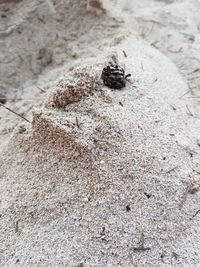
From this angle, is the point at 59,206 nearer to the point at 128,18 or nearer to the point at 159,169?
the point at 159,169

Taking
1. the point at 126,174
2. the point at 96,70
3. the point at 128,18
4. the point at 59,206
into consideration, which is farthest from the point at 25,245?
the point at 128,18

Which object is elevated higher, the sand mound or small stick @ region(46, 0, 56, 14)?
small stick @ region(46, 0, 56, 14)

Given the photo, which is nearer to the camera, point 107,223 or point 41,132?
point 107,223

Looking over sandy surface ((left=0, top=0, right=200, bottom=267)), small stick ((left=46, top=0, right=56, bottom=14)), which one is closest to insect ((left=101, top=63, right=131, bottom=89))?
sandy surface ((left=0, top=0, right=200, bottom=267))

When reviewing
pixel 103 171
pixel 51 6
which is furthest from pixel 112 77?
pixel 51 6

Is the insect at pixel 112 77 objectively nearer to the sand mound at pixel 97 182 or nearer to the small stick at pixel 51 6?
the sand mound at pixel 97 182

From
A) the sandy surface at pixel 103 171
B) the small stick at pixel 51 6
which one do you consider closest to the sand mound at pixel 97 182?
the sandy surface at pixel 103 171

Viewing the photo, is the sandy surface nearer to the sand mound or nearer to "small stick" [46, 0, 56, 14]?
the sand mound

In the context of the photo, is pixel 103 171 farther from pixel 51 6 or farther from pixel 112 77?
pixel 51 6
